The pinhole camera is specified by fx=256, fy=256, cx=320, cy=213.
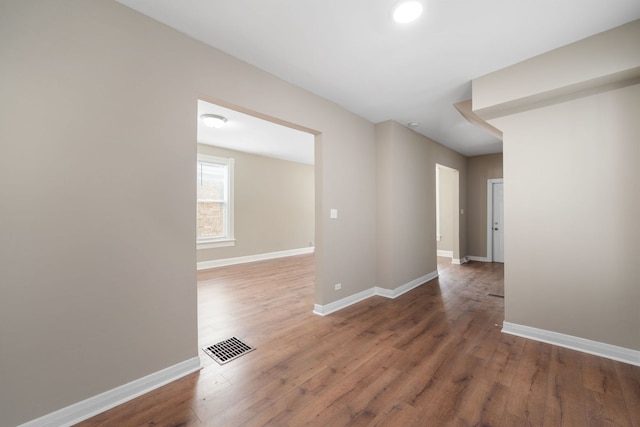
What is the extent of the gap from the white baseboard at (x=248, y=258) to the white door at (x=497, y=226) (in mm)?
5149

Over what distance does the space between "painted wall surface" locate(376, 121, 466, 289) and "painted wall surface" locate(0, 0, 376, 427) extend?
255 cm

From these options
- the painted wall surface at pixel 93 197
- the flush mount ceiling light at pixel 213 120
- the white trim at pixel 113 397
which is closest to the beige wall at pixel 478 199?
the flush mount ceiling light at pixel 213 120

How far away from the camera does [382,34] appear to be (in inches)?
82.1

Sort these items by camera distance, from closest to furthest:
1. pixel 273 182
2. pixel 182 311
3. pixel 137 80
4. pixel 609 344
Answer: pixel 137 80
pixel 182 311
pixel 609 344
pixel 273 182

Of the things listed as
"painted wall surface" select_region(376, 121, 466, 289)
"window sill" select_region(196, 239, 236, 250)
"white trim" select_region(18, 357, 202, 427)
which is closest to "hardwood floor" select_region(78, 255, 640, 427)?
"white trim" select_region(18, 357, 202, 427)

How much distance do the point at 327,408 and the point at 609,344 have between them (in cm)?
256

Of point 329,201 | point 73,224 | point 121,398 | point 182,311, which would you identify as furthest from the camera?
point 329,201

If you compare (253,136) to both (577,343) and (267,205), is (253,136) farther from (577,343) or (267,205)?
(577,343)

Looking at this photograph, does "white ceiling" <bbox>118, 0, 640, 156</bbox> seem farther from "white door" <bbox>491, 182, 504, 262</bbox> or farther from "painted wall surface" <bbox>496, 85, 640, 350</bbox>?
"white door" <bbox>491, 182, 504, 262</bbox>

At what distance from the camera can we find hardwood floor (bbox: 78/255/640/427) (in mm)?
1601

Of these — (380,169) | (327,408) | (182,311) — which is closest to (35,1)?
(182,311)

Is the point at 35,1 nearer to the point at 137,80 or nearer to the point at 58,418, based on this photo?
the point at 137,80

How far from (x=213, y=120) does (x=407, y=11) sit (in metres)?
3.13

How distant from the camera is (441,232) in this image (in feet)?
24.8
